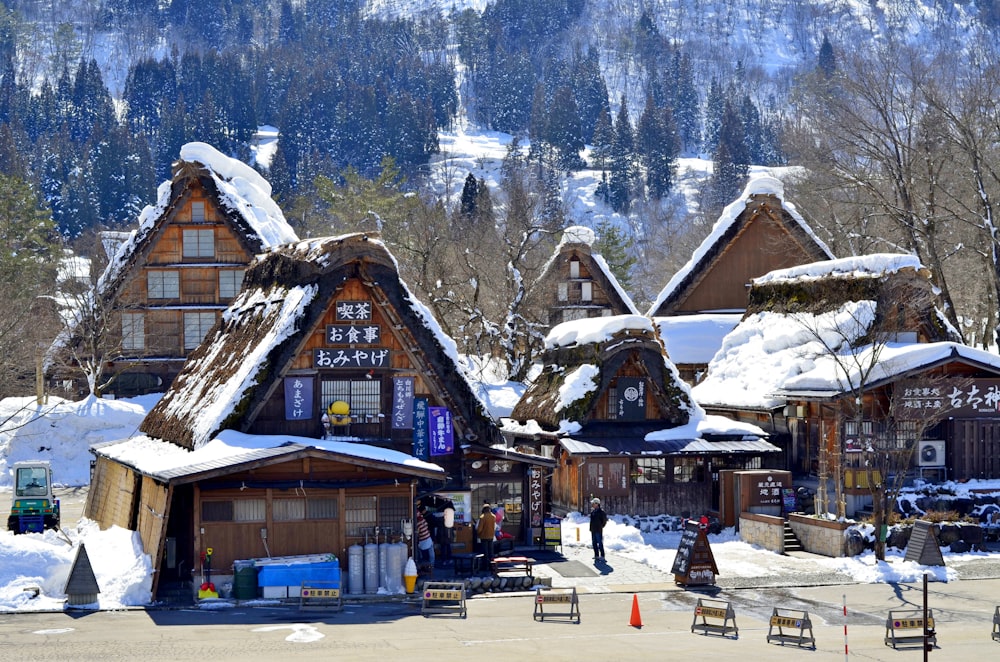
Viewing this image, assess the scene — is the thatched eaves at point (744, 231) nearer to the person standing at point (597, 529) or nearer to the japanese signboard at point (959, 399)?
the japanese signboard at point (959, 399)

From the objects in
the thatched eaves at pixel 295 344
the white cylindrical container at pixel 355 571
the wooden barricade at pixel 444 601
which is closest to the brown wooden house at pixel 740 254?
the thatched eaves at pixel 295 344

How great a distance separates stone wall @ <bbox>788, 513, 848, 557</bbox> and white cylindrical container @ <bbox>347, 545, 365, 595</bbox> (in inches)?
497

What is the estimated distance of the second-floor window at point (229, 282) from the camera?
187 feet

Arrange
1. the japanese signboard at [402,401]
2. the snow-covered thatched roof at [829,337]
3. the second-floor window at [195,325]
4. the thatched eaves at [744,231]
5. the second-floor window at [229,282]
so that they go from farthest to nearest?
the second-floor window at [195,325] < the second-floor window at [229,282] < the thatched eaves at [744,231] < the snow-covered thatched roof at [829,337] < the japanese signboard at [402,401]

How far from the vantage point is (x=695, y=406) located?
39.5 m

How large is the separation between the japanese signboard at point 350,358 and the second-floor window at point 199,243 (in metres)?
28.4

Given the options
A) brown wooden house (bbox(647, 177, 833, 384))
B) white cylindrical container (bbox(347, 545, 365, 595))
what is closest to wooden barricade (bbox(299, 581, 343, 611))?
white cylindrical container (bbox(347, 545, 365, 595))

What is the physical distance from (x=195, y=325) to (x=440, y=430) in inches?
1181

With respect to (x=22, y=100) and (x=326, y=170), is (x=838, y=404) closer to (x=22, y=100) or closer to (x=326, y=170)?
Result: (x=326, y=170)

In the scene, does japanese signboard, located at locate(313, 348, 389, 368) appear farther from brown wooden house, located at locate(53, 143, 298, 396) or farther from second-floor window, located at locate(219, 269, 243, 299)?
second-floor window, located at locate(219, 269, 243, 299)

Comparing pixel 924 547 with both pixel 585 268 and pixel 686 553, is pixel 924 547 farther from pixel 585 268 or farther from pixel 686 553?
pixel 585 268

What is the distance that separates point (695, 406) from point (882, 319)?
6.39m

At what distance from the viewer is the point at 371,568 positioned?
26.4 meters

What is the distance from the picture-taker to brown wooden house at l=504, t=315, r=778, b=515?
3769 centimetres
